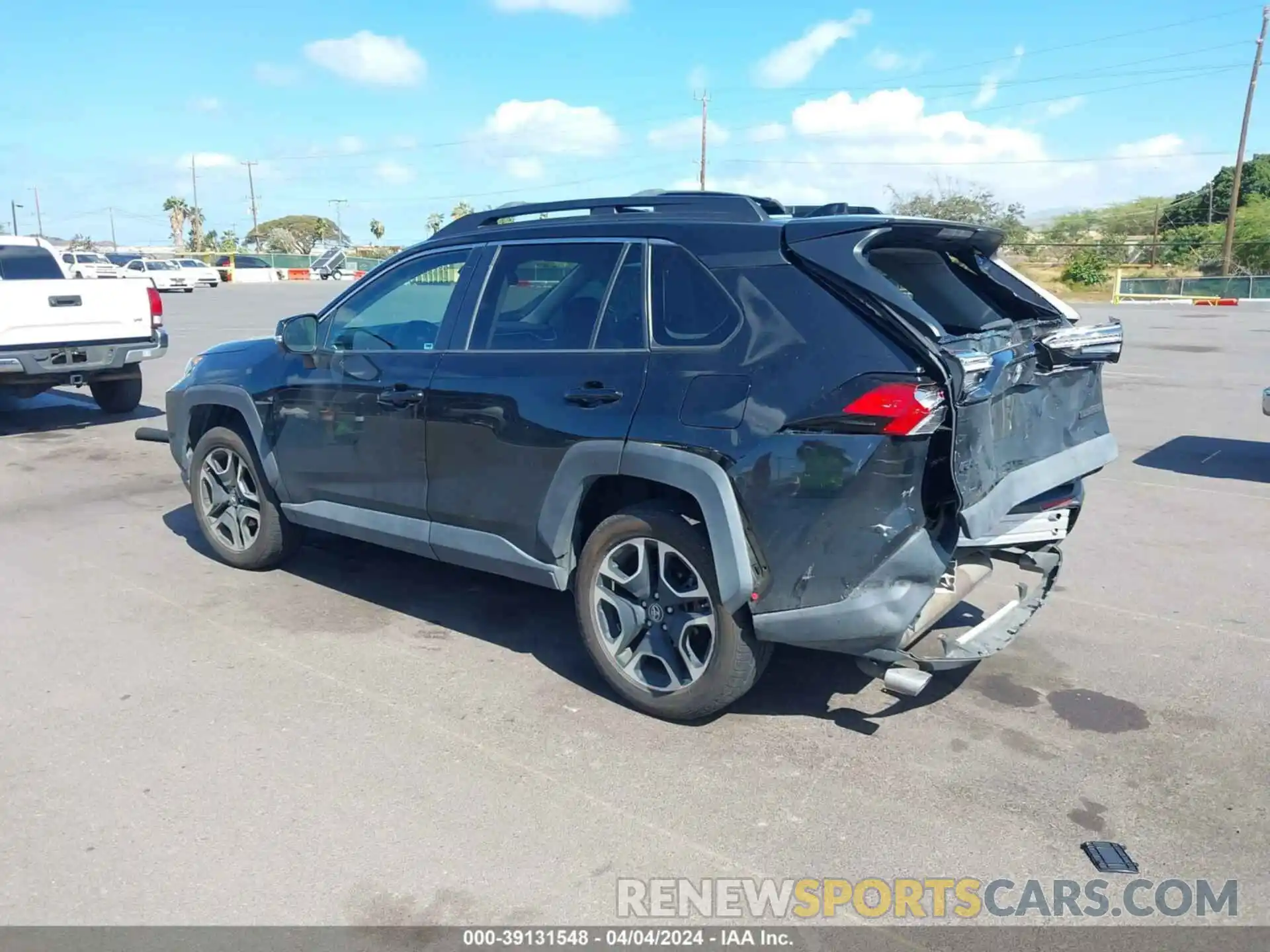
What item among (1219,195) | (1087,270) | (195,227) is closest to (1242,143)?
(1087,270)

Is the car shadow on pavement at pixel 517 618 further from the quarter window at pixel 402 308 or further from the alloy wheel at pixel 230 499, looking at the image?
the quarter window at pixel 402 308

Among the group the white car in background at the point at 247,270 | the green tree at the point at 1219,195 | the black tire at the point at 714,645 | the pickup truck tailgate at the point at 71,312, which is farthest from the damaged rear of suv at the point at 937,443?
the green tree at the point at 1219,195

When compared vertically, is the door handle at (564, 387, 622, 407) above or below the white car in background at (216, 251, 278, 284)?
below

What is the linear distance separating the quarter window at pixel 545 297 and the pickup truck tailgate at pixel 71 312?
23.7ft

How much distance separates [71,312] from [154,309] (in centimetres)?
90

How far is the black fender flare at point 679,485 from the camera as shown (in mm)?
3779

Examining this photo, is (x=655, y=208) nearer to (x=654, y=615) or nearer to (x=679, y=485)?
(x=679, y=485)

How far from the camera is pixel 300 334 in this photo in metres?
5.48

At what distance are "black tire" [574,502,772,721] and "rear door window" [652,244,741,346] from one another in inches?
26.1

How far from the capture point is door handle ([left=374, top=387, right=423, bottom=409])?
16.0 ft

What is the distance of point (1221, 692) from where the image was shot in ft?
14.6

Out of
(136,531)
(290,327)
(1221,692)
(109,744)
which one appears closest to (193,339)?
(136,531)

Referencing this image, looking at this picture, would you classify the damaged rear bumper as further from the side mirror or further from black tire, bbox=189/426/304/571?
black tire, bbox=189/426/304/571

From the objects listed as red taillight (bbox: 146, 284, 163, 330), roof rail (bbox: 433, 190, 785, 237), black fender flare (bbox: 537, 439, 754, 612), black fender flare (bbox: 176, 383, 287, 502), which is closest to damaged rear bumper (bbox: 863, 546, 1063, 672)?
black fender flare (bbox: 537, 439, 754, 612)
